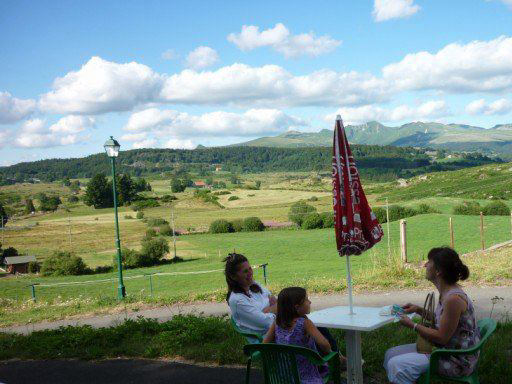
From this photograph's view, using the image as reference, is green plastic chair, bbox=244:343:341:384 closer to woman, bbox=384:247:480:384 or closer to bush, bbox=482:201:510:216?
woman, bbox=384:247:480:384

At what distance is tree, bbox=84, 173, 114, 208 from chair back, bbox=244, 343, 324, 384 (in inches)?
4188

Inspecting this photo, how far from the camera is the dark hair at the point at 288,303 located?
12.6 ft

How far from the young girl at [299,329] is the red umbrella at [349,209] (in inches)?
24.6

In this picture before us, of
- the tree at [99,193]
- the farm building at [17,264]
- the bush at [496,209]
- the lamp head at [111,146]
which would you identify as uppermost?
the lamp head at [111,146]

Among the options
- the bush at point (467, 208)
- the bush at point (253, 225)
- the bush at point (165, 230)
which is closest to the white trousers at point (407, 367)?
the bush at point (467, 208)

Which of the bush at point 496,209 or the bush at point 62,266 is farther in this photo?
the bush at point 496,209

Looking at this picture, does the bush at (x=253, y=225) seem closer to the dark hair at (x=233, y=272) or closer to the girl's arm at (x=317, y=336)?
the dark hair at (x=233, y=272)

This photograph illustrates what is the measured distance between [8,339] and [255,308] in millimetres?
4684

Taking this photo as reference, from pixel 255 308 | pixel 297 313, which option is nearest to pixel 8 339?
pixel 255 308

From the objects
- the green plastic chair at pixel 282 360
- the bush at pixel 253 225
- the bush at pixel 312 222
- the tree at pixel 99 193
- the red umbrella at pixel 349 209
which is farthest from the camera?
the tree at pixel 99 193

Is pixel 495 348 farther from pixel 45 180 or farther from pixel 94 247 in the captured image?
pixel 45 180

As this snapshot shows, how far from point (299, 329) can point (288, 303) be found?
0.22m

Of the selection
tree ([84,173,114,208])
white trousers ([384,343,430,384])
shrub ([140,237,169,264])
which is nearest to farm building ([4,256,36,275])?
shrub ([140,237,169,264])

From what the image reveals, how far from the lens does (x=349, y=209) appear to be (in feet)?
13.9
